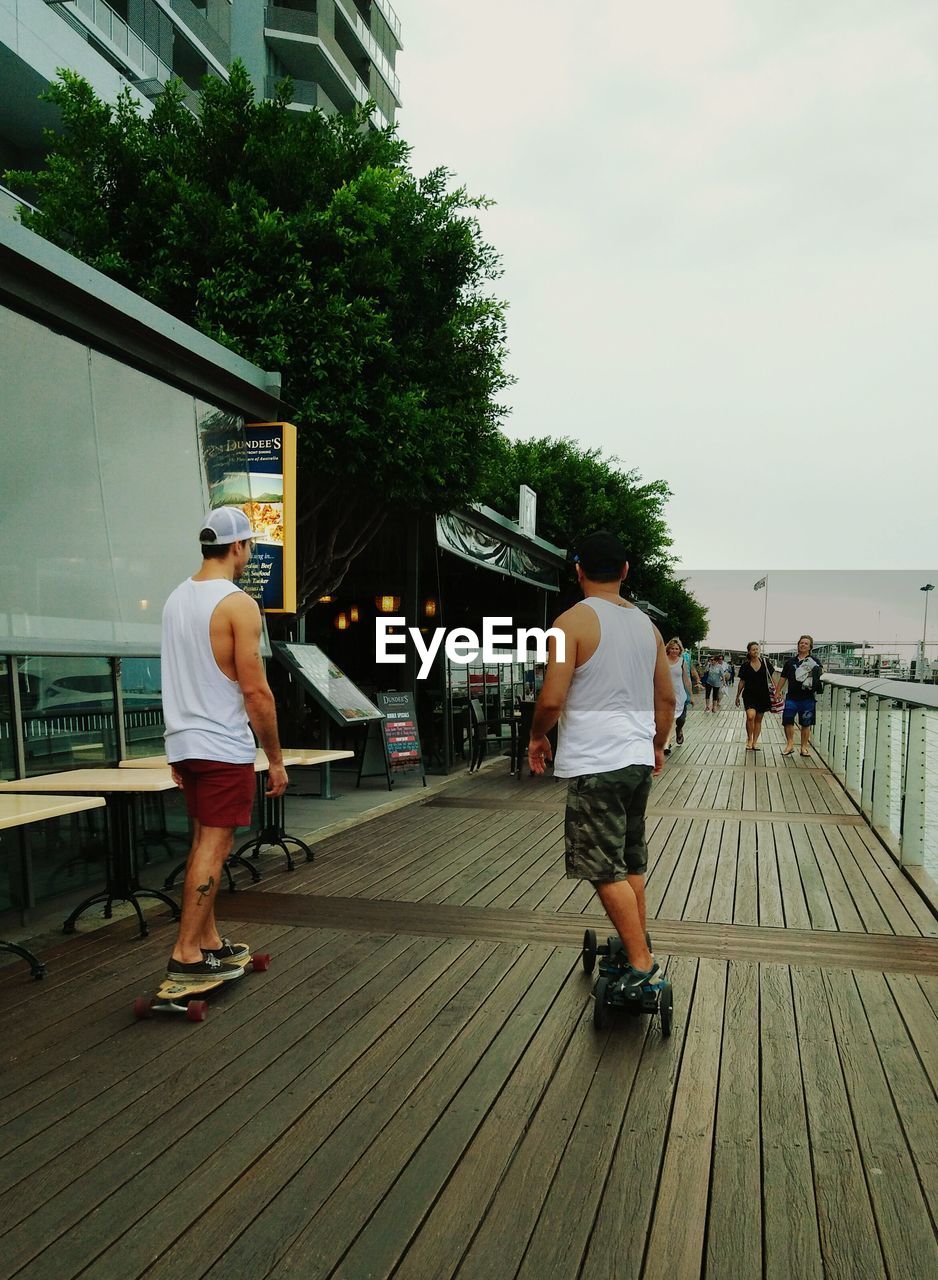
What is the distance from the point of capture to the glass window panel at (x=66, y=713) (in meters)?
5.04

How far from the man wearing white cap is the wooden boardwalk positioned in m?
0.43

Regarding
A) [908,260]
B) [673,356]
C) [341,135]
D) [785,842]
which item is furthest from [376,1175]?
[673,356]

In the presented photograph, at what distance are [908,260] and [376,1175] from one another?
19694mm

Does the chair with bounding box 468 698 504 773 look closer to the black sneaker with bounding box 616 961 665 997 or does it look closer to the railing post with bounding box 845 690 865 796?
the railing post with bounding box 845 690 865 796

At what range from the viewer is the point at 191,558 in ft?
20.2

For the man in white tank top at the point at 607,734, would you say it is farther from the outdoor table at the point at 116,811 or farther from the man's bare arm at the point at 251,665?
the outdoor table at the point at 116,811

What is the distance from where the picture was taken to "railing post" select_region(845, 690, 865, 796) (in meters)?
9.26

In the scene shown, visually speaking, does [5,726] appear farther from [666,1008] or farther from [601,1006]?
[666,1008]

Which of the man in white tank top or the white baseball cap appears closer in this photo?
the man in white tank top

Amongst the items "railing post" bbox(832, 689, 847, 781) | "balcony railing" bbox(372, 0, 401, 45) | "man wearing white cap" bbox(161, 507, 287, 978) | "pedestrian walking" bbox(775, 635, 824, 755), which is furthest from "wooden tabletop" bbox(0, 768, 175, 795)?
"balcony railing" bbox(372, 0, 401, 45)

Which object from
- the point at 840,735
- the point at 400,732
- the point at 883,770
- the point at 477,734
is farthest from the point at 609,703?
the point at 840,735

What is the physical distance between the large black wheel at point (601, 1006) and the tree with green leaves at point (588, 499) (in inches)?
692

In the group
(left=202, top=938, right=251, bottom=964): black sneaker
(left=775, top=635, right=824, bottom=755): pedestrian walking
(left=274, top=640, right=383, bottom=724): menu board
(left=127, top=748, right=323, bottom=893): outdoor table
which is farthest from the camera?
(left=775, top=635, right=824, bottom=755): pedestrian walking

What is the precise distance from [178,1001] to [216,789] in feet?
2.52
